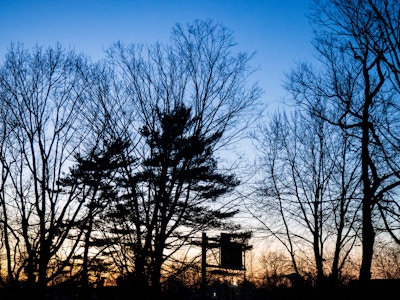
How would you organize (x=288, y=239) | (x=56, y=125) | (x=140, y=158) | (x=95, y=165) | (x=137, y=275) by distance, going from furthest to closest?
(x=288, y=239)
(x=95, y=165)
(x=56, y=125)
(x=140, y=158)
(x=137, y=275)

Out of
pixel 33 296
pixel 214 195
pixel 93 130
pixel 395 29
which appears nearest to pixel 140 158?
pixel 93 130

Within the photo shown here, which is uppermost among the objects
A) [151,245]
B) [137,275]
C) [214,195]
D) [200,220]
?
[214,195]

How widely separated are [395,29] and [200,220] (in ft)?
27.2

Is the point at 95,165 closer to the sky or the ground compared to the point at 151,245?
closer to the sky

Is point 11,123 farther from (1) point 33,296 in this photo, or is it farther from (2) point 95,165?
(1) point 33,296

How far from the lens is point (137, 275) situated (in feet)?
24.5

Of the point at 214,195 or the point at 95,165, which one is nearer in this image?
the point at 95,165

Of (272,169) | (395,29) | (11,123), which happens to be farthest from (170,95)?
(272,169)

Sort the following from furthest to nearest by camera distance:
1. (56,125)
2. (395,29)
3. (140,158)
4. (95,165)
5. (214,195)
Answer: (214,195), (95,165), (56,125), (140,158), (395,29)

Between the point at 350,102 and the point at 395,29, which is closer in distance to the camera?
the point at 395,29

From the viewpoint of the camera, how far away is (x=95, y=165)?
32.0 ft

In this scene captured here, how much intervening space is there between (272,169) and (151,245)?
905 centimetres

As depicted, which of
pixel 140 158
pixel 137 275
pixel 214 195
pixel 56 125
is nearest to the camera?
pixel 137 275

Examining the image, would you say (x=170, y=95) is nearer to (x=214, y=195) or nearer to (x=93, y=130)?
(x=93, y=130)
